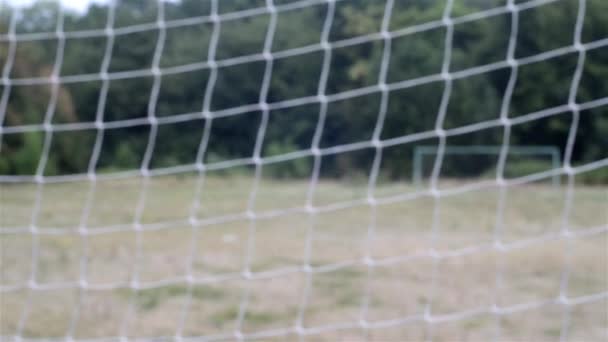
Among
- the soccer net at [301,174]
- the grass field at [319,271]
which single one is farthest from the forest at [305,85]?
the grass field at [319,271]

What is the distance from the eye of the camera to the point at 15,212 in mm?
4770

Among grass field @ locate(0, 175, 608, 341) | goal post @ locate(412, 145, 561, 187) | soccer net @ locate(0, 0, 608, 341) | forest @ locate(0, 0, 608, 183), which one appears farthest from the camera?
goal post @ locate(412, 145, 561, 187)

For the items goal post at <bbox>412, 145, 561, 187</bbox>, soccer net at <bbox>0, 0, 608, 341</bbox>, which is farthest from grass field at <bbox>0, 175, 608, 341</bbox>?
goal post at <bbox>412, 145, 561, 187</bbox>

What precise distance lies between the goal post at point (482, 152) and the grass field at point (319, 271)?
368 millimetres

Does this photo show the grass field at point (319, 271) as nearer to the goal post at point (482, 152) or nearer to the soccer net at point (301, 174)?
the soccer net at point (301, 174)

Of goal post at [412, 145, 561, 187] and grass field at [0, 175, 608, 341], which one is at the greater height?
goal post at [412, 145, 561, 187]

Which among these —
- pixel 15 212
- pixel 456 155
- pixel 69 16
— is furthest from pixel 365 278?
pixel 456 155

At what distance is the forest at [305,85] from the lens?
3787 millimetres

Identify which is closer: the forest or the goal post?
the forest

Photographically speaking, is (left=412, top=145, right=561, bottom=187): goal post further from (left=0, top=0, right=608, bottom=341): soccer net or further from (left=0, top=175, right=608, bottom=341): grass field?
(left=0, top=175, right=608, bottom=341): grass field

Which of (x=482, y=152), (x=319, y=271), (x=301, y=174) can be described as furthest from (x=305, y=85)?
(x=319, y=271)

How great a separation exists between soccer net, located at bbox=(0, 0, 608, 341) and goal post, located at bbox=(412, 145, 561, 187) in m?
0.05

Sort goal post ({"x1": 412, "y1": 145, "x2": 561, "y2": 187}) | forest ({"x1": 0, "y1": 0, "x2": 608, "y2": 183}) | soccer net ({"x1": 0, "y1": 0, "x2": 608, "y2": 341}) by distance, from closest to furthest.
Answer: soccer net ({"x1": 0, "y1": 0, "x2": 608, "y2": 341}) → forest ({"x1": 0, "y1": 0, "x2": 608, "y2": 183}) → goal post ({"x1": 412, "y1": 145, "x2": 561, "y2": 187})

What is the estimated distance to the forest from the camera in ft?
12.4
